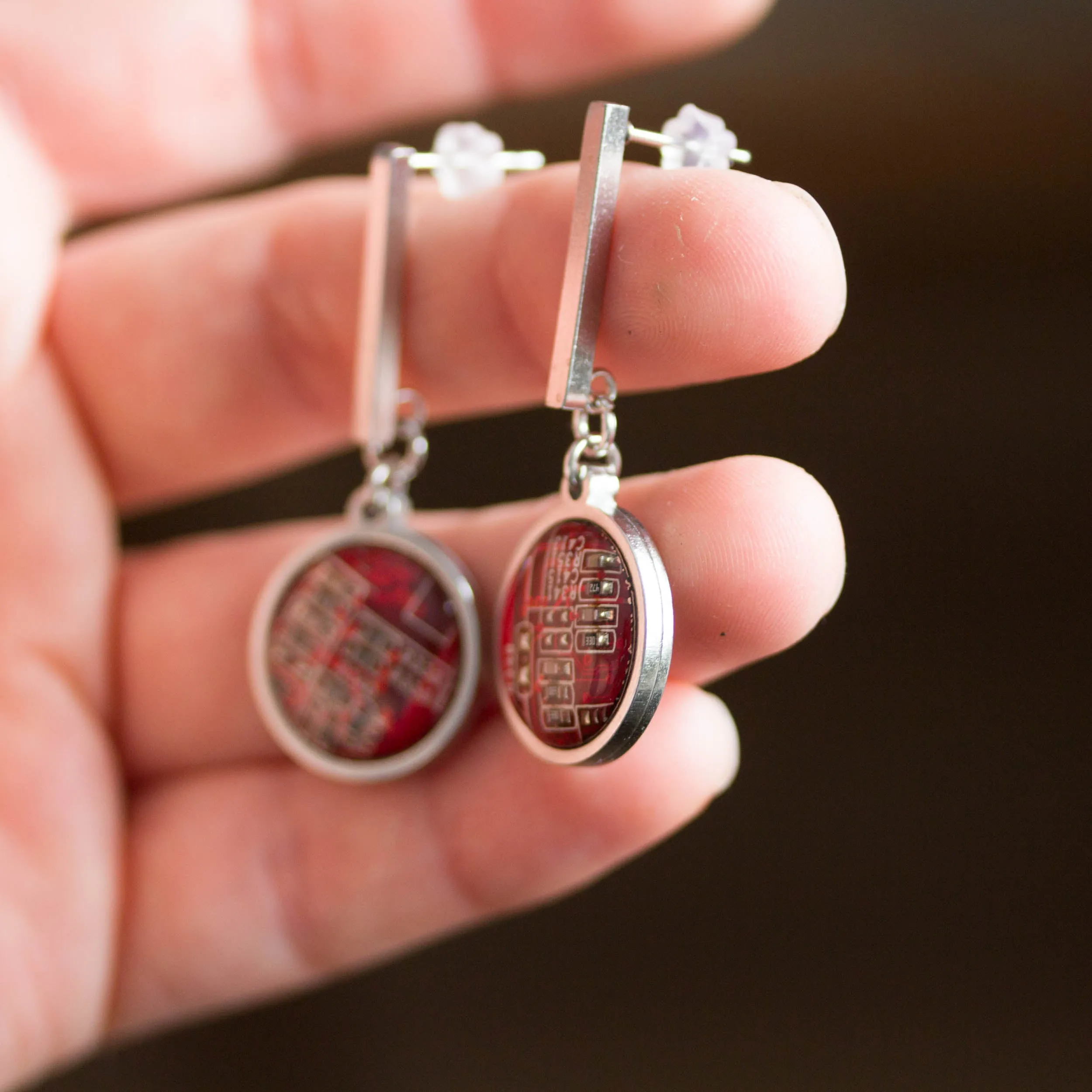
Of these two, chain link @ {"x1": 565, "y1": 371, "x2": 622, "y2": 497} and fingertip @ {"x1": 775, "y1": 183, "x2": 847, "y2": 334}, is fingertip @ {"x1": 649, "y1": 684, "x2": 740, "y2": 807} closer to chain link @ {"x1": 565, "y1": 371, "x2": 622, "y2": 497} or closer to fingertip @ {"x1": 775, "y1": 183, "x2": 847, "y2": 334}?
chain link @ {"x1": 565, "y1": 371, "x2": 622, "y2": 497}

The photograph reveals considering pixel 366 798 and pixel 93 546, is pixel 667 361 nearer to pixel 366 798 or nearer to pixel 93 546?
pixel 366 798

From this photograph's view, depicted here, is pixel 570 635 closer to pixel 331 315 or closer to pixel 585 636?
pixel 585 636


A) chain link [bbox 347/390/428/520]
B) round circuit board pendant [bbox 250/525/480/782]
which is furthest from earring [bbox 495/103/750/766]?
chain link [bbox 347/390/428/520]

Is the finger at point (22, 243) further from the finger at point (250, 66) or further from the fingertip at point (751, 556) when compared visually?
the fingertip at point (751, 556)

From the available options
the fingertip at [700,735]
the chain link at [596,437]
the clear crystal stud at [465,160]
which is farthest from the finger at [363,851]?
the clear crystal stud at [465,160]

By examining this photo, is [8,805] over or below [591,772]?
below

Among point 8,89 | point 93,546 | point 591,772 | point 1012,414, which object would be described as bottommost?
point 591,772

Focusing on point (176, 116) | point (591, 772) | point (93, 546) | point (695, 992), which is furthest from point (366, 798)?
point (176, 116)

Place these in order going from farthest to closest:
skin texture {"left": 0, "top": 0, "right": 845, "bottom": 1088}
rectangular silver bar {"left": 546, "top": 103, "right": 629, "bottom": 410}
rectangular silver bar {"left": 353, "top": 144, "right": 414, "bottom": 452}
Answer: rectangular silver bar {"left": 353, "top": 144, "right": 414, "bottom": 452} < skin texture {"left": 0, "top": 0, "right": 845, "bottom": 1088} < rectangular silver bar {"left": 546, "top": 103, "right": 629, "bottom": 410}
